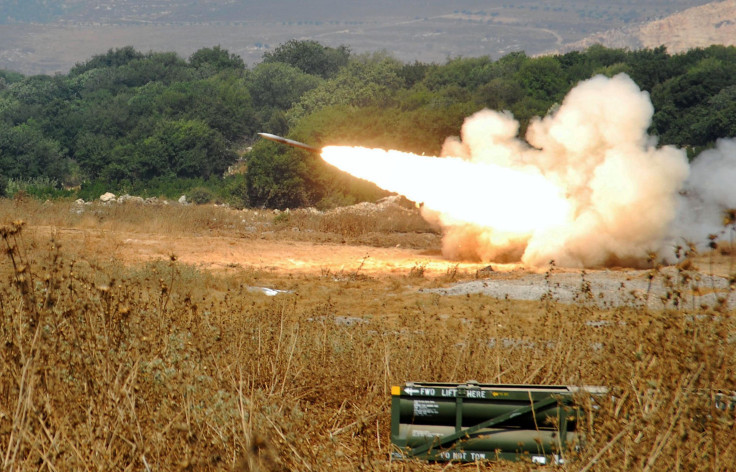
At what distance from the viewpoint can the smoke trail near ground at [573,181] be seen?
22625 millimetres

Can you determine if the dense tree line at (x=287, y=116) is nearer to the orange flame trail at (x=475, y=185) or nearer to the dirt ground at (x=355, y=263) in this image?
the dirt ground at (x=355, y=263)

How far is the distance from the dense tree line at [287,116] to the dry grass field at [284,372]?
25.0 metres

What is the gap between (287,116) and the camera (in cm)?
6334

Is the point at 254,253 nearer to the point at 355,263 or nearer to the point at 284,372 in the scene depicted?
the point at 355,263

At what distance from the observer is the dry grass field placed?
568cm

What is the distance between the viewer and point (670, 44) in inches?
7638

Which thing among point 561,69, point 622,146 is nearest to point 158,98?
point 561,69

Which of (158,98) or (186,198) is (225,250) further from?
(158,98)

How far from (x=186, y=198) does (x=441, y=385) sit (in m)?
38.6

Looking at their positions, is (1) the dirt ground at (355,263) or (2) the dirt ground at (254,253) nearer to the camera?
(1) the dirt ground at (355,263)

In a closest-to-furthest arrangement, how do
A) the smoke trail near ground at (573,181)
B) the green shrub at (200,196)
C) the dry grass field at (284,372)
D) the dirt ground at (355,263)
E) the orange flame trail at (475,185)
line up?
the dry grass field at (284,372)
the dirt ground at (355,263)
the smoke trail near ground at (573,181)
the orange flame trail at (475,185)
the green shrub at (200,196)

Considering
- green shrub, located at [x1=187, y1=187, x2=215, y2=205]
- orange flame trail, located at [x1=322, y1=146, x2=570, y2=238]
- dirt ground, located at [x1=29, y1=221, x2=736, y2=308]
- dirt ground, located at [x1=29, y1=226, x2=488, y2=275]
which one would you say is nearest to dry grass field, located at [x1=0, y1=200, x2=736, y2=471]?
dirt ground, located at [x1=29, y1=221, x2=736, y2=308]

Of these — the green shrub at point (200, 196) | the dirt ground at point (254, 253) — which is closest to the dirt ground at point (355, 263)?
the dirt ground at point (254, 253)

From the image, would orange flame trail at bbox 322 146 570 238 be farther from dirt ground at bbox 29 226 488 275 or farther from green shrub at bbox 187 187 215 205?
green shrub at bbox 187 187 215 205
